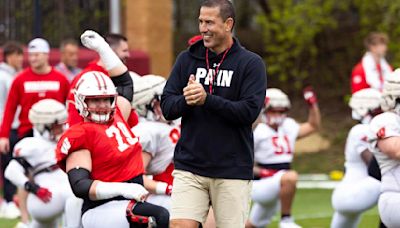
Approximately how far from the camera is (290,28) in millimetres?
20969

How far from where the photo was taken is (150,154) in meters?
8.72

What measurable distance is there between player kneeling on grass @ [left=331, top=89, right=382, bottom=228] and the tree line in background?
30.0 ft

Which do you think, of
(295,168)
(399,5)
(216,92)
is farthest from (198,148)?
(399,5)

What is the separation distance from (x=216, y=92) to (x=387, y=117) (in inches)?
58.3

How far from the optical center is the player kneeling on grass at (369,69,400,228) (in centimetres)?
809

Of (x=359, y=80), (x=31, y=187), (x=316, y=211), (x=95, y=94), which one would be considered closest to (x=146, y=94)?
(x=31, y=187)

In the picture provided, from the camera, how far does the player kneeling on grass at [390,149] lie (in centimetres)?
809

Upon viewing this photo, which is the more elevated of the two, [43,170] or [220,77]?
[220,77]

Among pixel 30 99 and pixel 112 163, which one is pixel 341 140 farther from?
pixel 112 163

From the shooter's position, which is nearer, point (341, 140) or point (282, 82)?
point (341, 140)

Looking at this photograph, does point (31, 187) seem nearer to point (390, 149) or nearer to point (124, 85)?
point (124, 85)

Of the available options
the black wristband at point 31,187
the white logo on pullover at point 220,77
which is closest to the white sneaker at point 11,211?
the black wristband at point 31,187

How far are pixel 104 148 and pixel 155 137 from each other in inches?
53.8

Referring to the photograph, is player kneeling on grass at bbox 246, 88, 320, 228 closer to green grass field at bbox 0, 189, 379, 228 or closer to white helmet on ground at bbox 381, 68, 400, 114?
green grass field at bbox 0, 189, 379, 228
